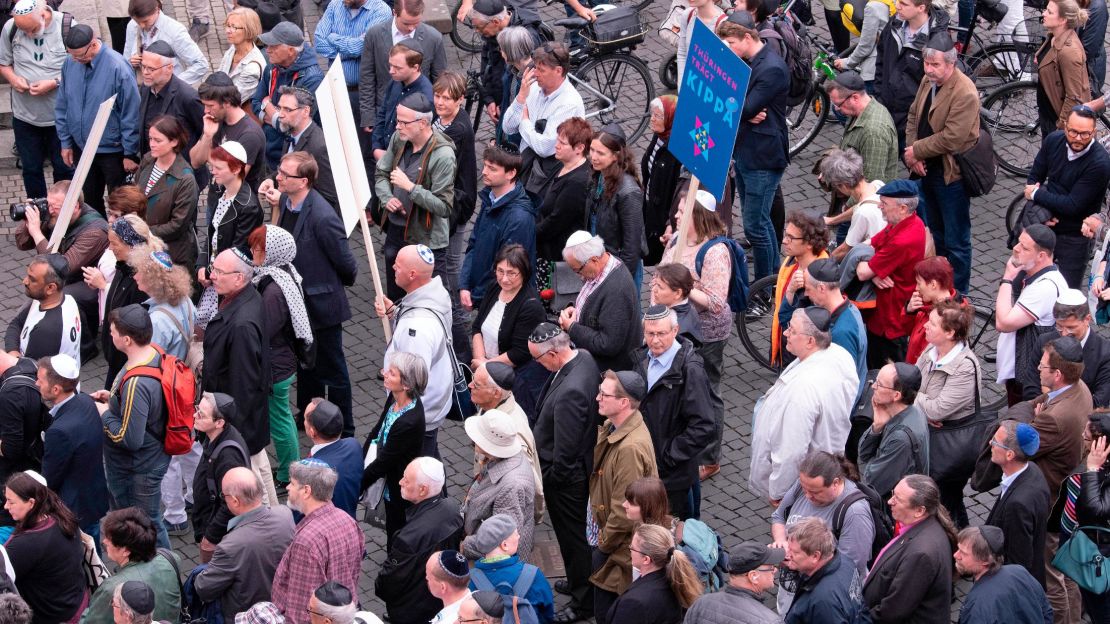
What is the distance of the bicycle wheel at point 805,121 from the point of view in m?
13.8

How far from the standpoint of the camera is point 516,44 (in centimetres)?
1248

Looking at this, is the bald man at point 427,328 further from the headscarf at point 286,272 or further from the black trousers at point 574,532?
the black trousers at point 574,532

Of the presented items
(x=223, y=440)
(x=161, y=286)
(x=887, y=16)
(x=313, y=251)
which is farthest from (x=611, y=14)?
(x=223, y=440)

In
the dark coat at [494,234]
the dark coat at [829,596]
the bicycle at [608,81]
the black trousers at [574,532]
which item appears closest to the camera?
the dark coat at [829,596]

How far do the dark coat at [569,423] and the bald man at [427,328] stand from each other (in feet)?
2.45

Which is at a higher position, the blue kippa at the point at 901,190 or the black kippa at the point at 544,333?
the blue kippa at the point at 901,190

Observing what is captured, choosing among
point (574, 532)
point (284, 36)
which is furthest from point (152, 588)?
point (284, 36)

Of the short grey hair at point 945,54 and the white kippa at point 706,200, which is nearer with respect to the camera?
the white kippa at point 706,200

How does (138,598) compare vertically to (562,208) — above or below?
above

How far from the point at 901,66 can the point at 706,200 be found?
3.25 meters

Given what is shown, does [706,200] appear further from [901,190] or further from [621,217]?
[901,190]

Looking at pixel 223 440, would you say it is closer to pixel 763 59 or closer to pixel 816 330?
pixel 816 330

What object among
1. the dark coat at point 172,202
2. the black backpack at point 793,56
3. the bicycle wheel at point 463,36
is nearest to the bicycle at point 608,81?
the bicycle wheel at point 463,36

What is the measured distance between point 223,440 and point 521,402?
6.92ft
